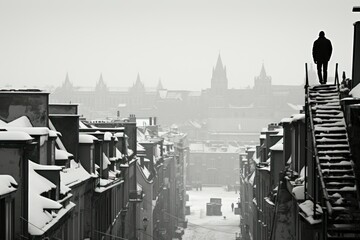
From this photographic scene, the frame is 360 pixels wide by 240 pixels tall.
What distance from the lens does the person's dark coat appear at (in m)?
16.2

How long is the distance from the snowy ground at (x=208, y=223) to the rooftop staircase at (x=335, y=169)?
181ft

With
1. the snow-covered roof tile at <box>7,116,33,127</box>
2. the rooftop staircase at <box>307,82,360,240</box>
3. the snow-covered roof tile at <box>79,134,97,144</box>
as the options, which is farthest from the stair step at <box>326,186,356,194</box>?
the snow-covered roof tile at <box>79,134,97,144</box>

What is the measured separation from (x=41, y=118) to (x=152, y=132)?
5123 cm

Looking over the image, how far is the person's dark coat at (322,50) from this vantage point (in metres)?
16.2

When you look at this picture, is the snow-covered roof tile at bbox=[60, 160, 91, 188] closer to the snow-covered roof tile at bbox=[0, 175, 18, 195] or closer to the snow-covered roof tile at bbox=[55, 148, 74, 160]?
the snow-covered roof tile at bbox=[55, 148, 74, 160]

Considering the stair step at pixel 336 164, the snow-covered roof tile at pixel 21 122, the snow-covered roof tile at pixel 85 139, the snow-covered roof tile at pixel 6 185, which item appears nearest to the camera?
the stair step at pixel 336 164

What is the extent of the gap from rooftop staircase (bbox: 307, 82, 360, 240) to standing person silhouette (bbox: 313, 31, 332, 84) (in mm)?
2537

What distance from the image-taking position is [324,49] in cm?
1625

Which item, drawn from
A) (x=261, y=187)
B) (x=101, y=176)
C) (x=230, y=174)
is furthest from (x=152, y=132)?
(x=230, y=174)

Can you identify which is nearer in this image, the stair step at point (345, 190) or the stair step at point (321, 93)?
the stair step at point (345, 190)

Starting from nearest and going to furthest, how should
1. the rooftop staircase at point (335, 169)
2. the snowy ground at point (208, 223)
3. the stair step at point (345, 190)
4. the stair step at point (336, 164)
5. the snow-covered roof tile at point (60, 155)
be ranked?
the rooftop staircase at point (335, 169) → the stair step at point (345, 190) → the stair step at point (336, 164) → the snow-covered roof tile at point (60, 155) → the snowy ground at point (208, 223)

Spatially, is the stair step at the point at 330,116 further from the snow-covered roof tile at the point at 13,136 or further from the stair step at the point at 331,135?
the snow-covered roof tile at the point at 13,136

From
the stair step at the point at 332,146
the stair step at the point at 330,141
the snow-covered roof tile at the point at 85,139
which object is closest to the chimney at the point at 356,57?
the stair step at the point at 330,141

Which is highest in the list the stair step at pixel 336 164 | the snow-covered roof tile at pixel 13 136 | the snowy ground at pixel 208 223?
the snow-covered roof tile at pixel 13 136
